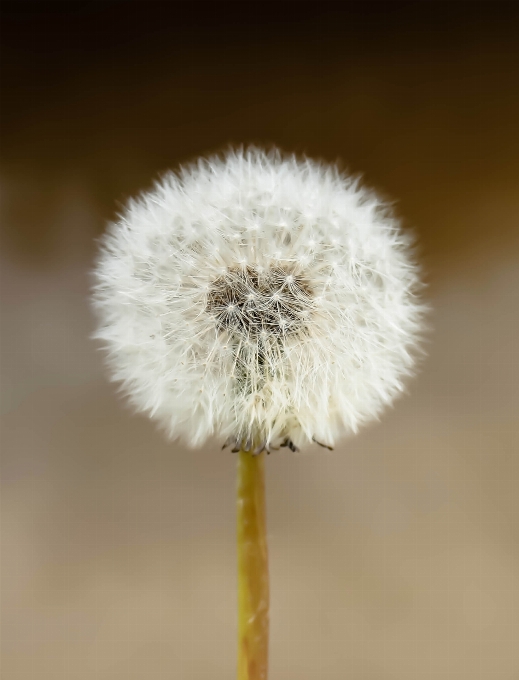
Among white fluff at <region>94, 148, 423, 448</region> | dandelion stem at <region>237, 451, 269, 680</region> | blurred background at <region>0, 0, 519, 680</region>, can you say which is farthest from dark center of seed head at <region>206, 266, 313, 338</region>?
blurred background at <region>0, 0, 519, 680</region>

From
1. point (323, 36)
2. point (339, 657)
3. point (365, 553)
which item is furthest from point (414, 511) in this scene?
point (323, 36)

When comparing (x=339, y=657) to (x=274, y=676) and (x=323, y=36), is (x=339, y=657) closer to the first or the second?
(x=274, y=676)

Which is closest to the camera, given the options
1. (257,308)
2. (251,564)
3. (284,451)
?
(257,308)

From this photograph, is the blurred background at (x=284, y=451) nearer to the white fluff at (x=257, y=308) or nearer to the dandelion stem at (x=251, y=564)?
the dandelion stem at (x=251, y=564)

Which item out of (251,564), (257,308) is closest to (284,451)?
(251,564)

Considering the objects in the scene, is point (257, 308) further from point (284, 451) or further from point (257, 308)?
point (284, 451)

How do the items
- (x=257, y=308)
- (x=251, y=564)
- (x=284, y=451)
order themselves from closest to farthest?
(x=257, y=308), (x=251, y=564), (x=284, y=451)

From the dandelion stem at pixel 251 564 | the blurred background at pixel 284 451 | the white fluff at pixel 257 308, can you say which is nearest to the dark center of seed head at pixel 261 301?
the white fluff at pixel 257 308

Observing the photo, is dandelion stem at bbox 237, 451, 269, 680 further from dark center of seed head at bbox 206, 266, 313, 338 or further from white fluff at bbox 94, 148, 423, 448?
dark center of seed head at bbox 206, 266, 313, 338
